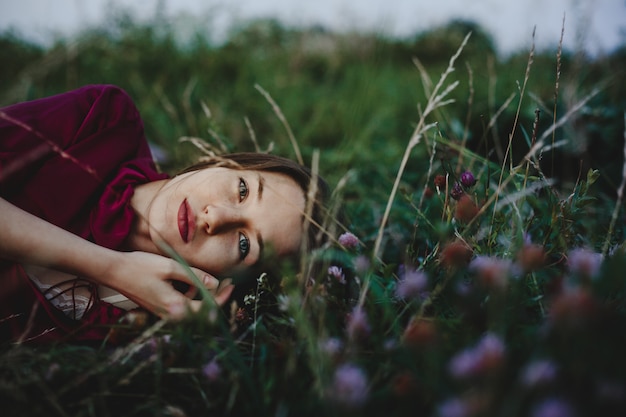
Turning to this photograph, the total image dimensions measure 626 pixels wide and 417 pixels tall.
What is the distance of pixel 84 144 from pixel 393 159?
1.63m

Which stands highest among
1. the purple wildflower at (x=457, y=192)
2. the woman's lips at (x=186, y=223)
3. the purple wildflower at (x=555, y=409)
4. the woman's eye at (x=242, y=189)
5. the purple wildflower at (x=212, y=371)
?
the purple wildflower at (x=555, y=409)

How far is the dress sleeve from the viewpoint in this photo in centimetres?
144

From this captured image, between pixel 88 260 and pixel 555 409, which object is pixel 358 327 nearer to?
pixel 555 409

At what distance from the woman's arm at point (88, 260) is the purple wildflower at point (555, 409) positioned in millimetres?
895

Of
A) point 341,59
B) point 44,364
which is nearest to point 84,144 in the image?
point 44,364

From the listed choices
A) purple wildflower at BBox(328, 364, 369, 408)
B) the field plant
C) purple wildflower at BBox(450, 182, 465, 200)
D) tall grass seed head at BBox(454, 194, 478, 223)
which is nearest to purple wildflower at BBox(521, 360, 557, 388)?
the field plant

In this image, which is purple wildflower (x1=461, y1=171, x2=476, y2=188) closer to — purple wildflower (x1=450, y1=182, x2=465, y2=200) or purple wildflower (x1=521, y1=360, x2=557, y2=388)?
purple wildflower (x1=450, y1=182, x2=465, y2=200)

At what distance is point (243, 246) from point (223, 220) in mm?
117

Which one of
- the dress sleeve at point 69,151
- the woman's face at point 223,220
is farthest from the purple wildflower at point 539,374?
the dress sleeve at point 69,151

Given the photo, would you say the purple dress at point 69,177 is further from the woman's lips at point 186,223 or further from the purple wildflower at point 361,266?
the purple wildflower at point 361,266

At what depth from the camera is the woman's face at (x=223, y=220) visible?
1.43m

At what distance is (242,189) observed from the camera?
1.53 meters

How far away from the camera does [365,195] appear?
91.1 inches

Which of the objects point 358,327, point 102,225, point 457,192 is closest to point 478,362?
point 358,327
